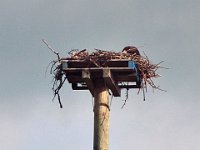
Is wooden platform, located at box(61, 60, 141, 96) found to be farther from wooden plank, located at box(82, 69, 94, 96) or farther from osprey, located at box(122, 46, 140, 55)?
osprey, located at box(122, 46, 140, 55)

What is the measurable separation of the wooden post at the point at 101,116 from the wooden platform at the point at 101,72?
127mm

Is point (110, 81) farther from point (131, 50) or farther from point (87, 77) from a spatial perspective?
point (131, 50)

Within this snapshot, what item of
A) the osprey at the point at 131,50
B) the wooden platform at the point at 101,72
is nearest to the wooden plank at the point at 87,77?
the wooden platform at the point at 101,72

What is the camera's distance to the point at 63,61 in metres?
9.21

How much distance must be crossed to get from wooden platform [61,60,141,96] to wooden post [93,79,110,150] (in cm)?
13

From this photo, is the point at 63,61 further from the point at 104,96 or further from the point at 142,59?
the point at 142,59

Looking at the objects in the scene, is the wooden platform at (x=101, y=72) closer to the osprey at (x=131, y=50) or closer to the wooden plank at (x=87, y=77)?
the wooden plank at (x=87, y=77)

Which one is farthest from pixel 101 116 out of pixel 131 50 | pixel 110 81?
pixel 131 50

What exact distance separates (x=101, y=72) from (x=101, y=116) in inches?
33.3

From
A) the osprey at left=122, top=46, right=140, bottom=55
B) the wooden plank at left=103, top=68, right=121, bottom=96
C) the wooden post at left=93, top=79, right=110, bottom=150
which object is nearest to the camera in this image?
the wooden post at left=93, top=79, right=110, bottom=150

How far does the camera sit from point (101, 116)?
28.9ft

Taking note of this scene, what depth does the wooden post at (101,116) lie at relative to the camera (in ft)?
28.1

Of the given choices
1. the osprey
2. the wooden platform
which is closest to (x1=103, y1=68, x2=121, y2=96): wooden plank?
the wooden platform

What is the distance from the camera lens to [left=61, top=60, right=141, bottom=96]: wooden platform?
8.87 meters
